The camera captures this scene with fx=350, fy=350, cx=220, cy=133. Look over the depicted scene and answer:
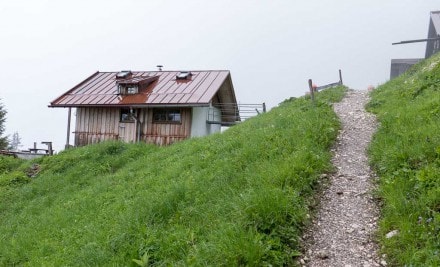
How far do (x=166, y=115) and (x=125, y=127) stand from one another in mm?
2854

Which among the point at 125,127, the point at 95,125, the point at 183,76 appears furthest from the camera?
the point at 183,76

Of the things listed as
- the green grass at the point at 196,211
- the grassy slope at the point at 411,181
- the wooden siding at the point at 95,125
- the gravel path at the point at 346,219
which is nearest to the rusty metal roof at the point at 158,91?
the wooden siding at the point at 95,125

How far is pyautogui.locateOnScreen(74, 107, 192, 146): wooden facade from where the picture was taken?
2141 cm

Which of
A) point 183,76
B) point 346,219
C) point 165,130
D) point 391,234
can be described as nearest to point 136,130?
point 165,130

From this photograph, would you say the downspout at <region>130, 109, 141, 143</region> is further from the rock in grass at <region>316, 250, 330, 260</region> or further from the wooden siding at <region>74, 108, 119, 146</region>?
the rock in grass at <region>316, 250, 330, 260</region>

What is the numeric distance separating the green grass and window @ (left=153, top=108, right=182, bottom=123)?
885 centimetres

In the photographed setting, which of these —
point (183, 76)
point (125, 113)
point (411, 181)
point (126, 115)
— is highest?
point (183, 76)

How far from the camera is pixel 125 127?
2241cm

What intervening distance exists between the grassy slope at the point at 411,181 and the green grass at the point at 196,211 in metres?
Result: 1.17

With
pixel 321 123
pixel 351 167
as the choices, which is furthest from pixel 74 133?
pixel 351 167

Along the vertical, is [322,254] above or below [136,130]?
below

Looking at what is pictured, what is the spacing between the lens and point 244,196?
5.56 m

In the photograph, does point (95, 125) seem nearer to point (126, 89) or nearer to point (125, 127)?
point (125, 127)

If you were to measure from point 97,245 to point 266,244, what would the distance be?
11.4 feet
